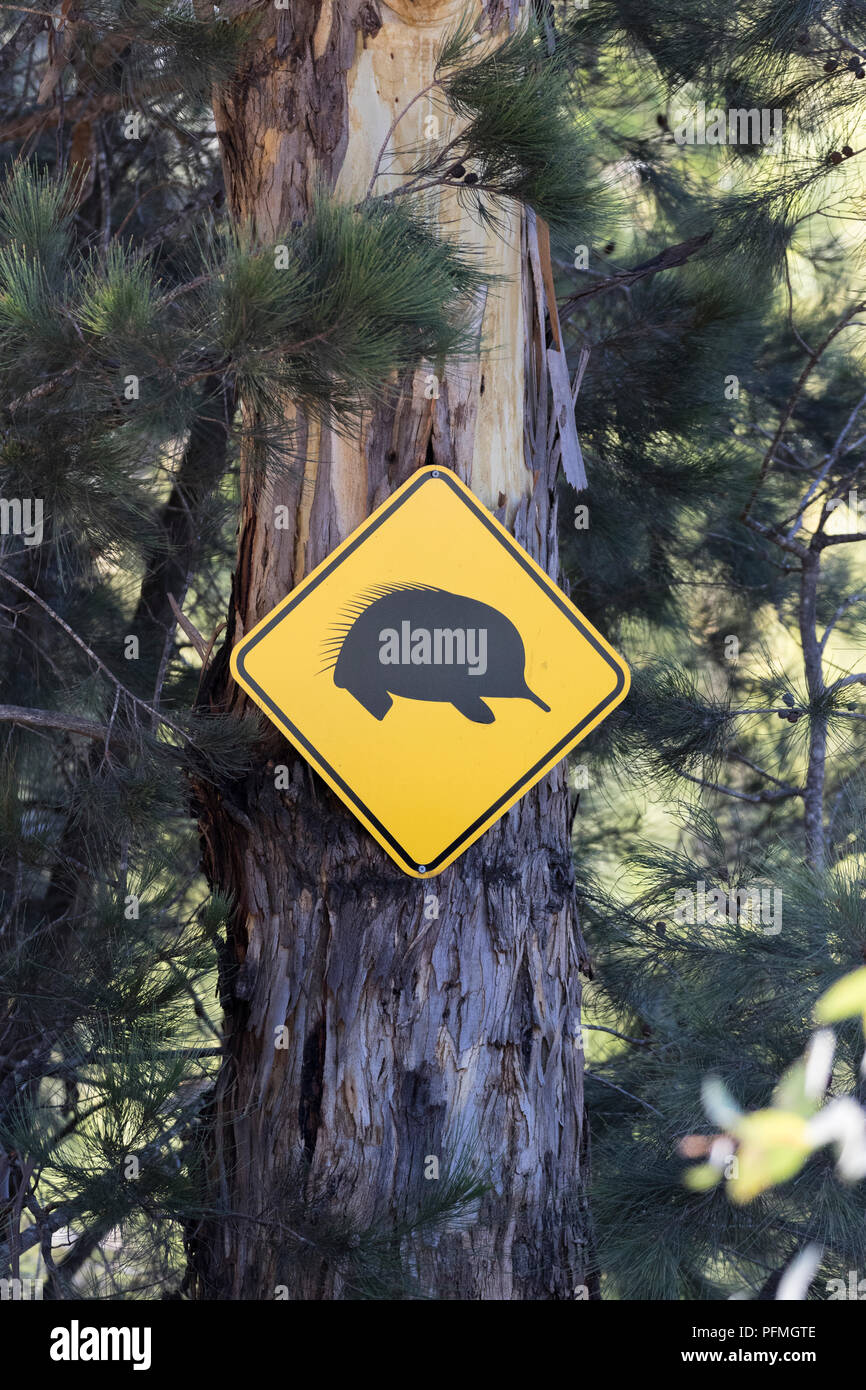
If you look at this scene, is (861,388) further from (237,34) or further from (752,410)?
(237,34)

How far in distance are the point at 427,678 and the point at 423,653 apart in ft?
0.11

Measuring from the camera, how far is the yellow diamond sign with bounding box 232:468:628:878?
59.1 inches

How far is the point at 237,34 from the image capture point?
1.49 m

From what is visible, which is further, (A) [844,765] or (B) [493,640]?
(A) [844,765]

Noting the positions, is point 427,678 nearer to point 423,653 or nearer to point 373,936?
point 423,653

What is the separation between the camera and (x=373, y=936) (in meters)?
1.58

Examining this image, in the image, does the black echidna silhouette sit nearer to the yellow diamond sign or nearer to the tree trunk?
the yellow diamond sign

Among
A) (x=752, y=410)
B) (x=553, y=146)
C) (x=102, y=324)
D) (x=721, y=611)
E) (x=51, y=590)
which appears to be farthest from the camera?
(x=721, y=611)

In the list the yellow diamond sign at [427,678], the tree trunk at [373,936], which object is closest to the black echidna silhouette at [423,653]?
the yellow diamond sign at [427,678]

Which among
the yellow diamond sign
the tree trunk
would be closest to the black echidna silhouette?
Result: the yellow diamond sign

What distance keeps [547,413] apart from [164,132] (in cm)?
162

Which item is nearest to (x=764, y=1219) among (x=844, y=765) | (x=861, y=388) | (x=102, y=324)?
(x=102, y=324)

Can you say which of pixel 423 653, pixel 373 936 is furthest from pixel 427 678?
pixel 373 936

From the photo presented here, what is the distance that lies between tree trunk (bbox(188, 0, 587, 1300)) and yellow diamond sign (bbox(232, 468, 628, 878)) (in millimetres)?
96
